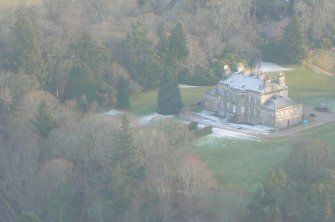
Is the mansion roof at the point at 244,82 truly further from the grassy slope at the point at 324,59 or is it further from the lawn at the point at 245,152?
the grassy slope at the point at 324,59

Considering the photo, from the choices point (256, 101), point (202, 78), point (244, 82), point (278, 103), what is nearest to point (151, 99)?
point (202, 78)

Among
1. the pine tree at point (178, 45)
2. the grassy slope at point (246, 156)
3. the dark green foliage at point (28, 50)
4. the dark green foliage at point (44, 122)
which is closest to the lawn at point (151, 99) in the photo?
the pine tree at point (178, 45)

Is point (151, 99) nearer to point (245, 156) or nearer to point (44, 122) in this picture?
point (44, 122)

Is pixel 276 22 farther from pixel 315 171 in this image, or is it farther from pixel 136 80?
pixel 315 171

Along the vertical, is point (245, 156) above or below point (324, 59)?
below

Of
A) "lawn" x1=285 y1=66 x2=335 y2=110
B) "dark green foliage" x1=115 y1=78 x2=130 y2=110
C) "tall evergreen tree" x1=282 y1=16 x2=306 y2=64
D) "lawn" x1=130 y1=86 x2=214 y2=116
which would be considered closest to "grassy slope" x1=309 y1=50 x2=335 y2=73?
"tall evergreen tree" x1=282 y1=16 x2=306 y2=64

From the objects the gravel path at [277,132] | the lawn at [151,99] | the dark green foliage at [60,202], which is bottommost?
the dark green foliage at [60,202]

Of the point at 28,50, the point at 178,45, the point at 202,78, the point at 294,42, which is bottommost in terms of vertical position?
the point at 202,78

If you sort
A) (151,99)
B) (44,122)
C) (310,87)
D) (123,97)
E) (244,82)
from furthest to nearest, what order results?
(310,87) → (151,99) → (123,97) → (244,82) → (44,122)
